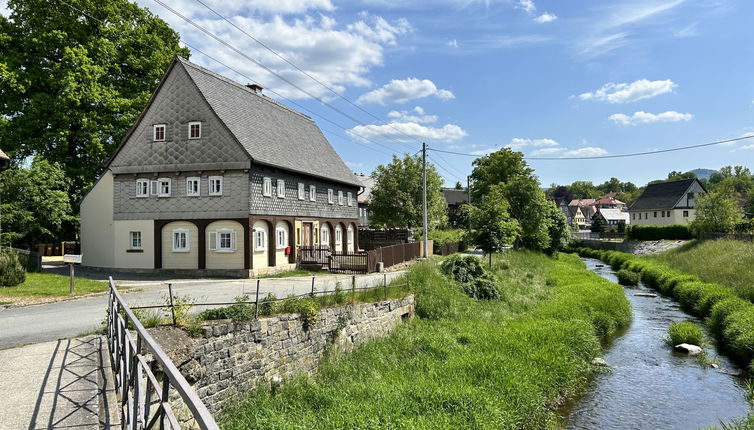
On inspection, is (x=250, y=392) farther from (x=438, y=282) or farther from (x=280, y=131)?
(x=280, y=131)

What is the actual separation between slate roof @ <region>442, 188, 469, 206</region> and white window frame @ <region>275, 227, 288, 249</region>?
78478 mm

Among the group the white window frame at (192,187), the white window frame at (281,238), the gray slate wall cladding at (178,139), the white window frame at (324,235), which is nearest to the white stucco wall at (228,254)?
the white window frame at (192,187)

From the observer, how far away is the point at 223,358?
32.5 ft

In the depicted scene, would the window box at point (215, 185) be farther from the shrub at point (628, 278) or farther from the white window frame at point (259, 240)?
the shrub at point (628, 278)

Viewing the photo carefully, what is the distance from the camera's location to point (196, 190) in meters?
25.4

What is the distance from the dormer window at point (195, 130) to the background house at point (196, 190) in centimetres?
5

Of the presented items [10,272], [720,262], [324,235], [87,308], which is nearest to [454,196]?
[324,235]

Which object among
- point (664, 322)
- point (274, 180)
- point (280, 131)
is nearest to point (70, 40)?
point (280, 131)

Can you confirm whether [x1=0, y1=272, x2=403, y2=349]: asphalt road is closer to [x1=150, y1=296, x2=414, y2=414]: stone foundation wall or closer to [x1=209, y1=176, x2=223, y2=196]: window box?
[x1=150, y1=296, x2=414, y2=414]: stone foundation wall

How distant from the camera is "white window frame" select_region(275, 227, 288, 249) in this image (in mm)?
26705

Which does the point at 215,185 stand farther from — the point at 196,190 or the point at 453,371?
the point at 453,371

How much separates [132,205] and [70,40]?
1224 centimetres

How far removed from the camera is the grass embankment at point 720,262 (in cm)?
2244

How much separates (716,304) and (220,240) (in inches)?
920
